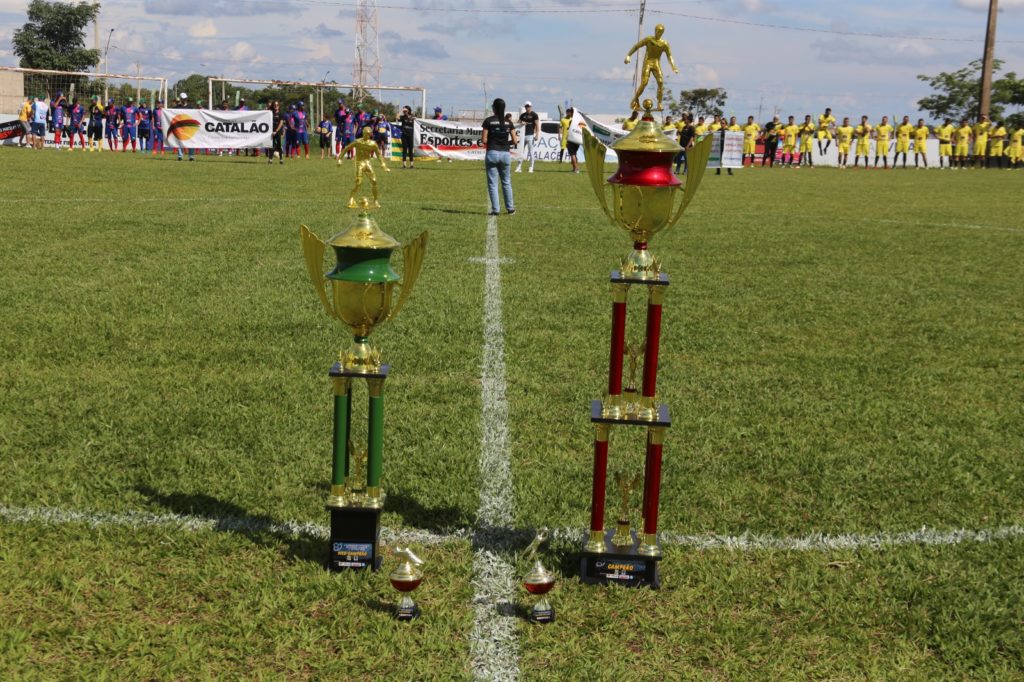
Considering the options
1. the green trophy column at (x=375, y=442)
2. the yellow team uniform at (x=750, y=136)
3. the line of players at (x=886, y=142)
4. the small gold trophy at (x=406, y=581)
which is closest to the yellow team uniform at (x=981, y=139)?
the line of players at (x=886, y=142)

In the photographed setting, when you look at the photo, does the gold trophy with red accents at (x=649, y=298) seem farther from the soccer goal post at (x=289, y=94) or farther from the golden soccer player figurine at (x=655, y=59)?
the soccer goal post at (x=289, y=94)

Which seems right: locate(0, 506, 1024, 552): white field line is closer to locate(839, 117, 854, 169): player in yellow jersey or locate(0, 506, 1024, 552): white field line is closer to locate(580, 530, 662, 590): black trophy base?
locate(580, 530, 662, 590): black trophy base

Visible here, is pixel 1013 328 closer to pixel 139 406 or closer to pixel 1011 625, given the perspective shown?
pixel 1011 625

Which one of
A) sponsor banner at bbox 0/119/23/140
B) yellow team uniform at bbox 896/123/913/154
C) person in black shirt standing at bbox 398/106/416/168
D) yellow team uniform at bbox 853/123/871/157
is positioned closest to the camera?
person in black shirt standing at bbox 398/106/416/168

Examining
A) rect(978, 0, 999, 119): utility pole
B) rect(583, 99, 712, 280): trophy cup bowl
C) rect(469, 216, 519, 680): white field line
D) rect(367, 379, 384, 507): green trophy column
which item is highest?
rect(978, 0, 999, 119): utility pole

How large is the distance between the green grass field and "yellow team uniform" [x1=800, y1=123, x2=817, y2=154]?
28.6 m

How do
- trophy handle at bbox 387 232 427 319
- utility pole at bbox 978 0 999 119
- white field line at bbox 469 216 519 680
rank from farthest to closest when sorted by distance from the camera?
1. utility pole at bbox 978 0 999 119
2. trophy handle at bbox 387 232 427 319
3. white field line at bbox 469 216 519 680

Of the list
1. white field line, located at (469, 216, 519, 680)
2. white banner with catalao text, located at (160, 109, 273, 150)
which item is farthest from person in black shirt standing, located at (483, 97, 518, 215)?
white banner with catalao text, located at (160, 109, 273, 150)

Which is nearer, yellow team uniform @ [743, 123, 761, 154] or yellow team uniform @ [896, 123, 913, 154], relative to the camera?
yellow team uniform @ [743, 123, 761, 154]

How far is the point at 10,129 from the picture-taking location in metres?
33.3

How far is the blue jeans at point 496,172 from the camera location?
13.1 metres

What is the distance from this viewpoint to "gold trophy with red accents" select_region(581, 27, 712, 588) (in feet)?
9.62

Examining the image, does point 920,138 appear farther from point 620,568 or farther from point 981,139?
point 620,568

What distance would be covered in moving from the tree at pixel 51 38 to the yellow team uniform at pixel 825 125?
6295 cm
